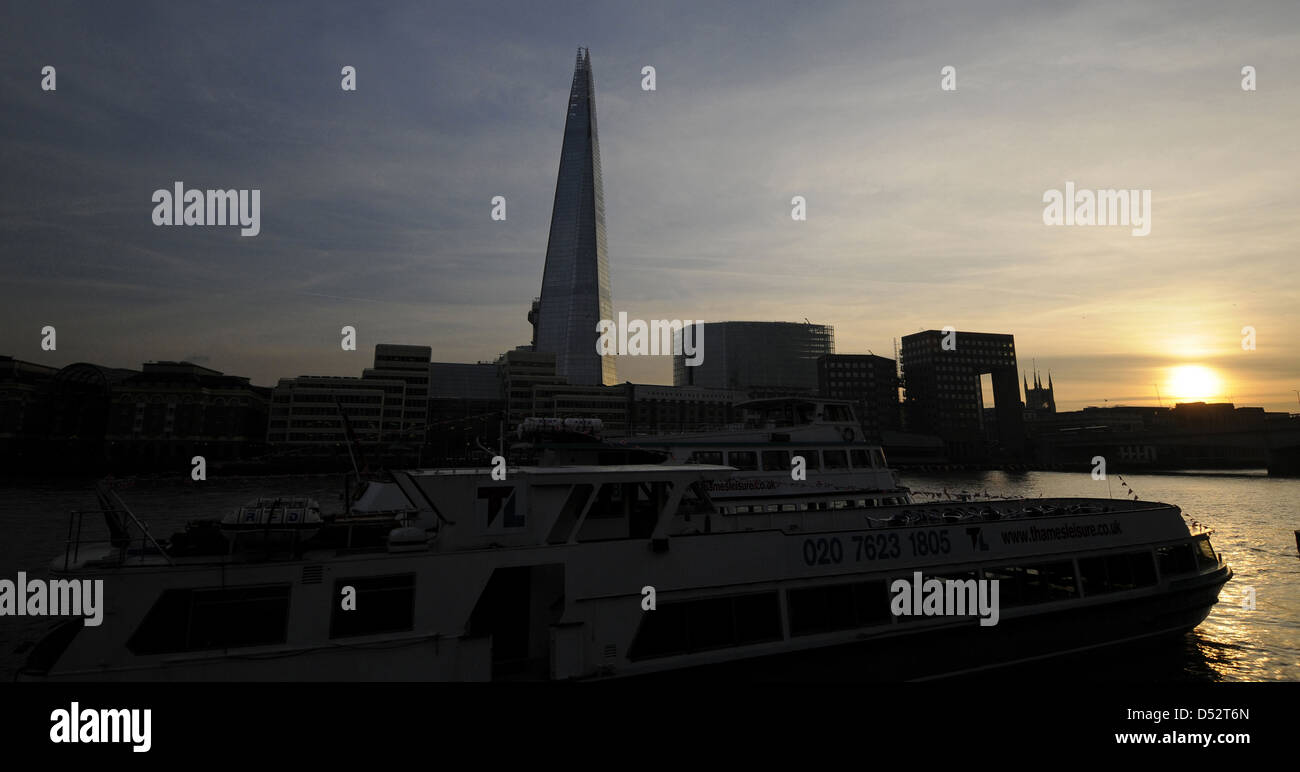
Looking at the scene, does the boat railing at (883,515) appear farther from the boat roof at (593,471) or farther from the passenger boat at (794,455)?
the passenger boat at (794,455)

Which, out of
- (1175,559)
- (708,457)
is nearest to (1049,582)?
(1175,559)

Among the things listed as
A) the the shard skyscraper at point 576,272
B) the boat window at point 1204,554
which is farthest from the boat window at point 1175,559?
the the shard skyscraper at point 576,272

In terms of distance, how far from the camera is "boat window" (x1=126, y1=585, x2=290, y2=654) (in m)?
7.35

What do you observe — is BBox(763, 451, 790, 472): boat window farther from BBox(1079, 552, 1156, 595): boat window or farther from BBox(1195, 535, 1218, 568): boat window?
BBox(1195, 535, 1218, 568): boat window

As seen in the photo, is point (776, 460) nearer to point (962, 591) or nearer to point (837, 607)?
point (962, 591)

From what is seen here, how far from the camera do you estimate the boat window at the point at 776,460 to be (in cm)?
2250

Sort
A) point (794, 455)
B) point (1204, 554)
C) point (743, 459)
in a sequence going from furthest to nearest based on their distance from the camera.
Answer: point (743, 459)
point (794, 455)
point (1204, 554)

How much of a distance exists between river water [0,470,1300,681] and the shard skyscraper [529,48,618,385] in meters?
99.5

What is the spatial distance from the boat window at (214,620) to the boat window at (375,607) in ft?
2.19

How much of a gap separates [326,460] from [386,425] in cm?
2390

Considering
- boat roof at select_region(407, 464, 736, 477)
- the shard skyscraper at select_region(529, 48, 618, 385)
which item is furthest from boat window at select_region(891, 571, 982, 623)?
the shard skyscraper at select_region(529, 48, 618, 385)

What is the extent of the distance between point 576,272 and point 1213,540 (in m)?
153

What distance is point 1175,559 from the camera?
1349 centimetres
